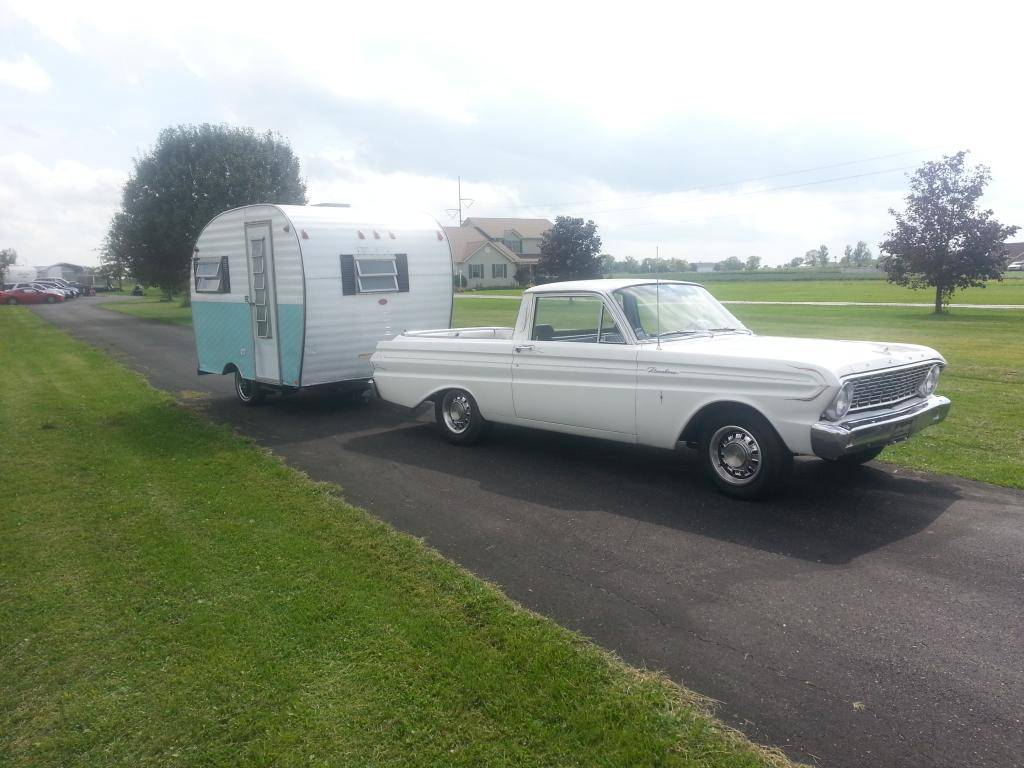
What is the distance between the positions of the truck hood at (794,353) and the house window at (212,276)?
742 centimetres

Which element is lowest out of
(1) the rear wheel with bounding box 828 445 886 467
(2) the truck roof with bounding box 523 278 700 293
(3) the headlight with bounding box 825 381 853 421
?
(1) the rear wheel with bounding box 828 445 886 467

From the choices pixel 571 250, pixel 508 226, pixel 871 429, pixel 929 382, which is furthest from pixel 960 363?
pixel 508 226

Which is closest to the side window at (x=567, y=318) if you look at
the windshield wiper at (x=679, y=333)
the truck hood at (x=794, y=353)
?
the windshield wiper at (x=679, y=333)

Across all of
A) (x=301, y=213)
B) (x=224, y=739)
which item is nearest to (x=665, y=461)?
(x=224, y=739)

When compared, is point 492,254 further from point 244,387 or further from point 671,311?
point 671,311

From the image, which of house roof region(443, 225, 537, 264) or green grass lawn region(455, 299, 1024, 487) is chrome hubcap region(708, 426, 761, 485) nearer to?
green grass lawn region(455, 299, 1024, 487)

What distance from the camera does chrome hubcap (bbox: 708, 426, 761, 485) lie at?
6.36 metres

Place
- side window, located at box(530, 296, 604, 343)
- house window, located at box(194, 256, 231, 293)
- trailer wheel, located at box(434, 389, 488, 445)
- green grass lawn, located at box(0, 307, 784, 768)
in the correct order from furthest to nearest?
house window, located at box(194, 256, 231, 293) < trailer wheel, located at box(434, 389, 488, 445) < side window, located at box(530, 296, 604, 343) < green grass lawn, located at box(0, 307, 784, 768)

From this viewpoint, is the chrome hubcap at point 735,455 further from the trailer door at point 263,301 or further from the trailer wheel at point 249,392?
the trailer wheel at point 249,392

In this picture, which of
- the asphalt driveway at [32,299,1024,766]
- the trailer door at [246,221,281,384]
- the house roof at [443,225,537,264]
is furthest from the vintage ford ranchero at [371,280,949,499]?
the house roof at [443,225,537,264]

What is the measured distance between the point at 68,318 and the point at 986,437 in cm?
3925

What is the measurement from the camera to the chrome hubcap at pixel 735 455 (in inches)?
250

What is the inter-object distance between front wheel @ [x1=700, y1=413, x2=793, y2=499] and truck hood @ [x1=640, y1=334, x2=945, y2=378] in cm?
49

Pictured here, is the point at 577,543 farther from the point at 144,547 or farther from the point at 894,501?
the point at 144,547
